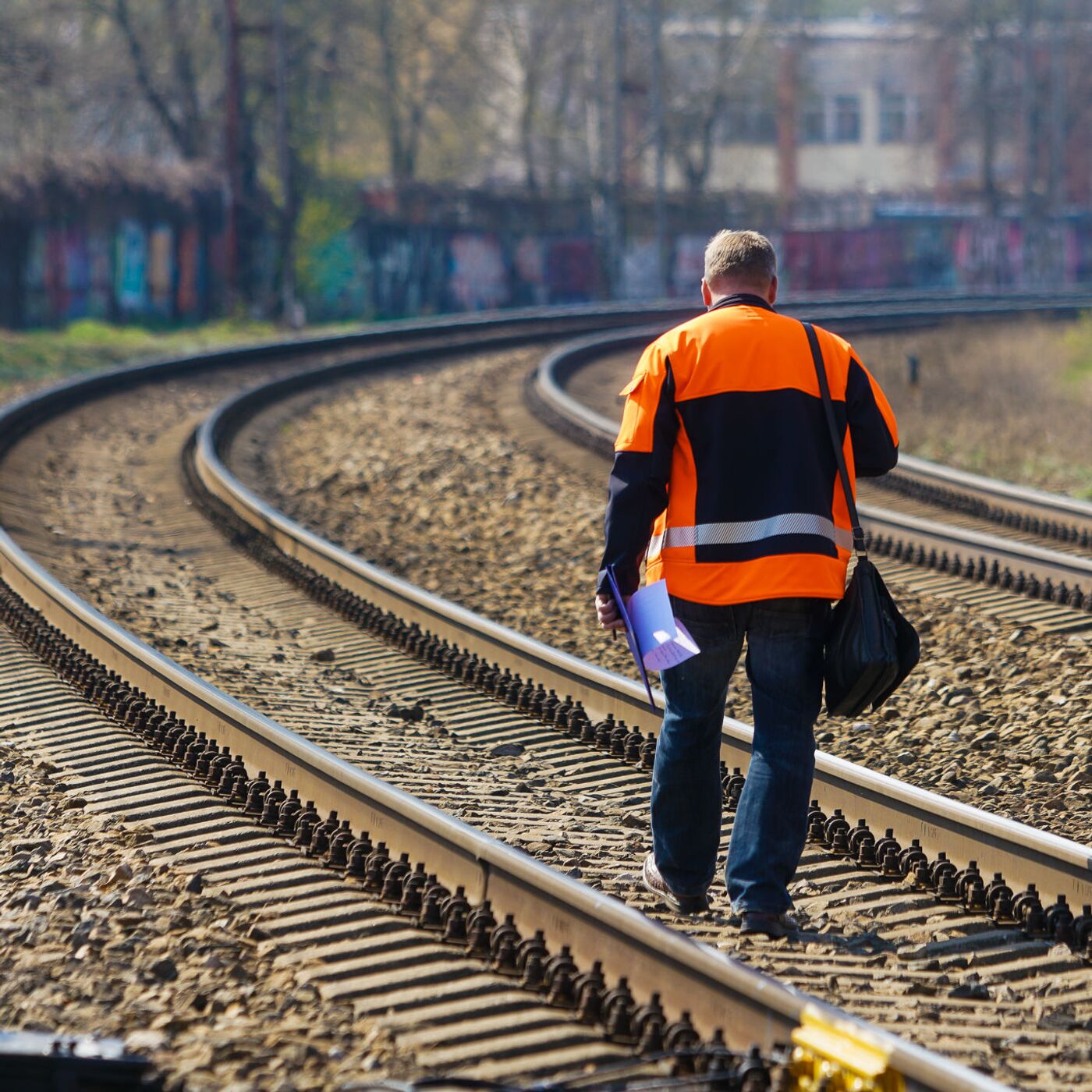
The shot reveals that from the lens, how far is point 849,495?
14.3 ft

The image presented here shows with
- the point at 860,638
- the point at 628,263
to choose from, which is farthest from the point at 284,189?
the point at 860,638

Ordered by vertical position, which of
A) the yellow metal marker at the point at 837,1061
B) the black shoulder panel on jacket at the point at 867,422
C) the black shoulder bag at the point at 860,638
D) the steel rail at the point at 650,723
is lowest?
the steel rail at the point at 650,723

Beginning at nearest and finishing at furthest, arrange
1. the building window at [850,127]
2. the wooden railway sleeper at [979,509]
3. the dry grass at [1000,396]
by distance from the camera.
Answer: the wooden railway sleeper at [979,509] → the dry grass at [1000,396] → the building window at [850,127]

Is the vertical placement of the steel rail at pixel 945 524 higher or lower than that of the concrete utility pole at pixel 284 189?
lower

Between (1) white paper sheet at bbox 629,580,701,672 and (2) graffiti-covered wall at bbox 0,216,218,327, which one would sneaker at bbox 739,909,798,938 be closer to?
(1) white paper sheet at bbox 629,580,701,672

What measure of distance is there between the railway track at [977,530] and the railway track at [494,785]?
2960 millimetres

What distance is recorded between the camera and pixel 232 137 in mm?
32594

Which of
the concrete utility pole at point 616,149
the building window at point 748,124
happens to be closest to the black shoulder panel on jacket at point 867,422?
the concrete utility pole at point 616,149

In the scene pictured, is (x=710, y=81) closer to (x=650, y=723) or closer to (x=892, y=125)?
(x=892, y=125)

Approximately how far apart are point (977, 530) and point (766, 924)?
7.61m

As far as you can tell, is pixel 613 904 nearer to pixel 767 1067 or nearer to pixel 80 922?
pixel 767 1067

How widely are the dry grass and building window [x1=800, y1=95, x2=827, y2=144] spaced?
42761mm

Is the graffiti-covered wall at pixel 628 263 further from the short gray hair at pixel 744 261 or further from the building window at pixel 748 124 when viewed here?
the short gray hair at pixel 744 261

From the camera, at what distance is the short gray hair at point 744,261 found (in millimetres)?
4434
